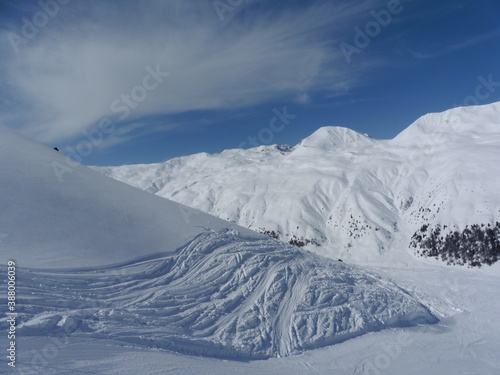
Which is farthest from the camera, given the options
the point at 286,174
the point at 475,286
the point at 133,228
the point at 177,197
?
the point at 177,197

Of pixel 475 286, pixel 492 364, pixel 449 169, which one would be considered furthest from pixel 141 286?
pixel 449 169

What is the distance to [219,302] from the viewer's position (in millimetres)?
16391

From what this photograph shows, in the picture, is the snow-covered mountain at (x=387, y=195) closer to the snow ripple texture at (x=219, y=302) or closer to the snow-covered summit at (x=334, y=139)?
the snow-covered summit at (x=334, y=139)

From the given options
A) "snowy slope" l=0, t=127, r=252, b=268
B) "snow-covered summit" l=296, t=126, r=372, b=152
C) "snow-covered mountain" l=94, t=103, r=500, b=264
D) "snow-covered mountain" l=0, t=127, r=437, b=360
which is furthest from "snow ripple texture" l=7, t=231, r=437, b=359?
"snow-covered summit" l=296, t=126, r=372, b=152

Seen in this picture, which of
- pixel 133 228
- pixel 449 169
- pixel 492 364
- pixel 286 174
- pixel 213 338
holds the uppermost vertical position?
pixel 286 174

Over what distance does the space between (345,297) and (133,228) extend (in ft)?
43.2

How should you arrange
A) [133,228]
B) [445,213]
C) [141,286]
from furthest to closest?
[445,213] < [133,228] < [141,286]

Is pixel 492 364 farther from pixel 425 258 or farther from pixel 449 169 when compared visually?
pixel 449 169

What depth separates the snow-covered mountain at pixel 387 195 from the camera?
51.5 metres

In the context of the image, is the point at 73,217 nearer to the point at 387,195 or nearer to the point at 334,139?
the point at 387,195

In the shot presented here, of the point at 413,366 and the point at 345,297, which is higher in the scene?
the point at 345,297

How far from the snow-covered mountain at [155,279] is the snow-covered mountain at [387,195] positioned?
33.9 metres

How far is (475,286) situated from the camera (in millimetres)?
31391

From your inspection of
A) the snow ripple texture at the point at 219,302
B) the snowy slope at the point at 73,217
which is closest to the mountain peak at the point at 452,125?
the snow ripple texture at the point at 219,302
